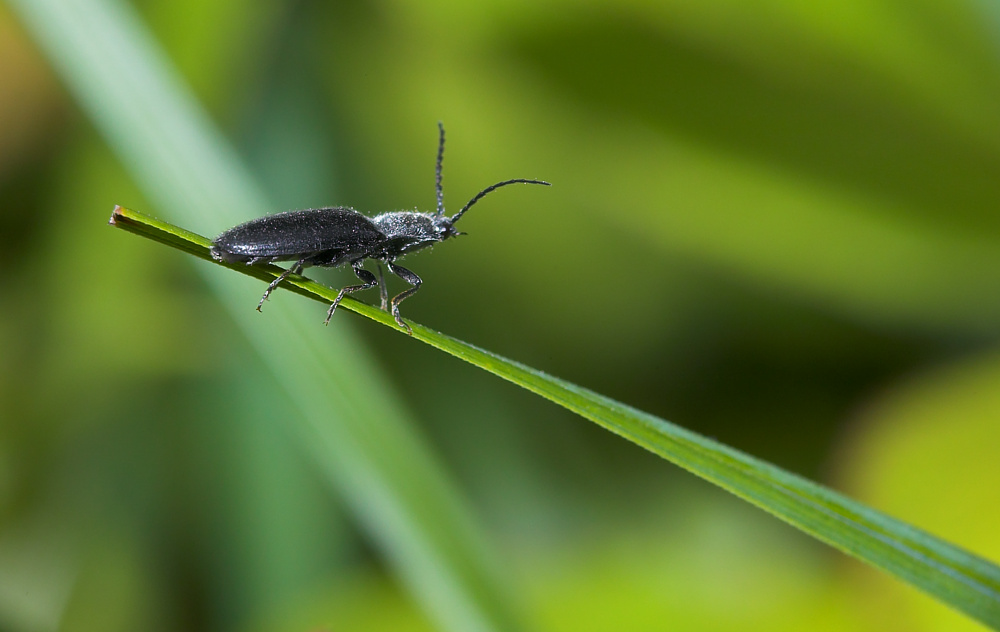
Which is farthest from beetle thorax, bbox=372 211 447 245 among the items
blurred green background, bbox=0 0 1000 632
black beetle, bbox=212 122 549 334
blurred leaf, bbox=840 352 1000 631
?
blurred leaf, bbox=840 352 1000 631

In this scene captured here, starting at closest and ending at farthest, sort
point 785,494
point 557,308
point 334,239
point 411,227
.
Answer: point 785,494
point 334,239
point 411,227
point 557,308

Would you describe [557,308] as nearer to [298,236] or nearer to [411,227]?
[411,227]

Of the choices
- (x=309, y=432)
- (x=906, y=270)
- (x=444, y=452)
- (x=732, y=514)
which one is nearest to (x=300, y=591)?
(x=444, y=452)

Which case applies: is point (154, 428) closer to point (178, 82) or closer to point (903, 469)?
point (178, 82)

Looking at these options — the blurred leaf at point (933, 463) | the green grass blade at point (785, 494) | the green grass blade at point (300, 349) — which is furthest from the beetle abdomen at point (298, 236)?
the blurred leaf at point (933, 463)

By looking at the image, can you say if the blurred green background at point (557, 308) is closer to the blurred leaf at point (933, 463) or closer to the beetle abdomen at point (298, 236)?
the blurred leaf at point (933, 463)

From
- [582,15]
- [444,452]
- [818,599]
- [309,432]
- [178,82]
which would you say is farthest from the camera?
[444,452]

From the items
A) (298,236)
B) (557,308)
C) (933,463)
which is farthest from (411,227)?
(933,463)
